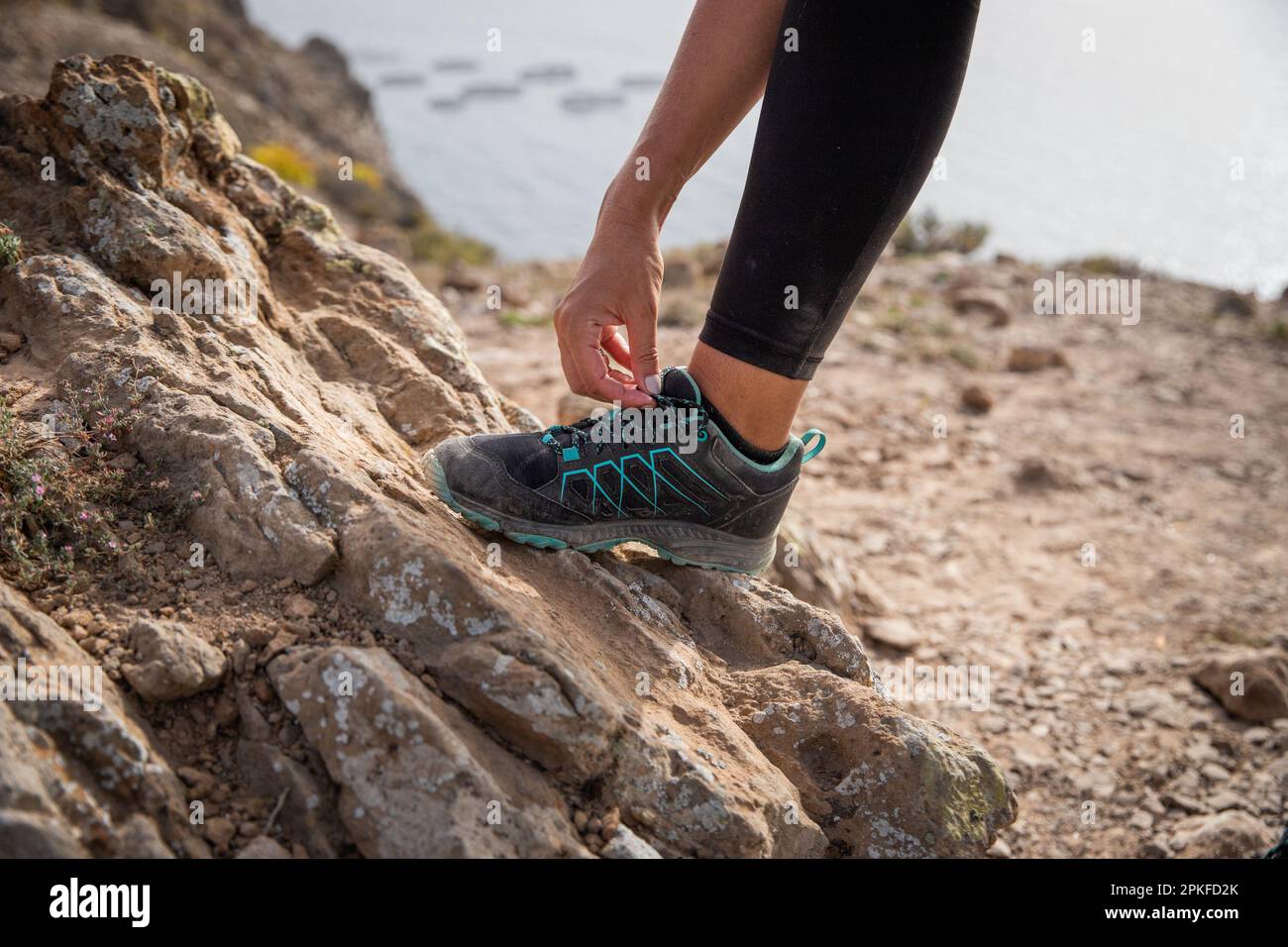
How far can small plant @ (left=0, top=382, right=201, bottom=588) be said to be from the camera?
1.69 meters

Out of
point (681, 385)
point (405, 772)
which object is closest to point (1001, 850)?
point (681, 385)

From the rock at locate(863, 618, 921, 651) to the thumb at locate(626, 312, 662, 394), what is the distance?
2.04m

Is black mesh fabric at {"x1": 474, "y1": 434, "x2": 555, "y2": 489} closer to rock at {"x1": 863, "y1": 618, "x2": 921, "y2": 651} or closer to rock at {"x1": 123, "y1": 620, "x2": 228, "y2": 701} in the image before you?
rock at {"x1": 123, "y1": 620, "x2": 228, "y2": 701}

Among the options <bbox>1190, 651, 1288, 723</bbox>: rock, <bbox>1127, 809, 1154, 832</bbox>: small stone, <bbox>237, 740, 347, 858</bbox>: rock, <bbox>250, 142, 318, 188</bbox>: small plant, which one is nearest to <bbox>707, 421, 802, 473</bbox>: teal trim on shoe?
<bbox>237, 740, 347, 858</bbox>: rock

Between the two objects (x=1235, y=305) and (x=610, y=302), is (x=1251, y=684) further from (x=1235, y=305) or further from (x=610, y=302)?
(x=1235, y=305)

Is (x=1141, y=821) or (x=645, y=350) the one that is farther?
(x=1141, y=821)

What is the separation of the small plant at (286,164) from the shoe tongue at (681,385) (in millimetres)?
11930

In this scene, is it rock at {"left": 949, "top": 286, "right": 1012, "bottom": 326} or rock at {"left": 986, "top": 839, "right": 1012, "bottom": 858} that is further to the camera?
rock at {"left": 949, "top": 286, "right": 1012, "bottom": 326}

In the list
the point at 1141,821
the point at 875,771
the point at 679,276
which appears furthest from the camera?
the point at 679,276

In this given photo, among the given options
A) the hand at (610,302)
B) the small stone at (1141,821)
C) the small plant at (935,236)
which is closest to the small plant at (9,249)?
the hand at (610,302)

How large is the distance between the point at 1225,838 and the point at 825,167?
240 cm

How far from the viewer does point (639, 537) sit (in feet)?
7.30

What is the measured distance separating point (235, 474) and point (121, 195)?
3.41 feet

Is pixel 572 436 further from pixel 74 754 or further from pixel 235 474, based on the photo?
pixel 74 754
